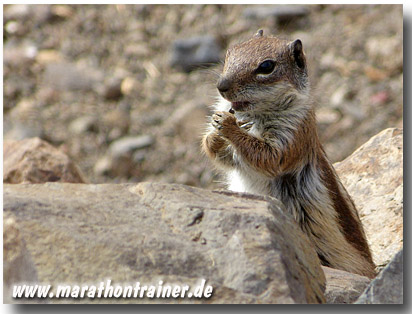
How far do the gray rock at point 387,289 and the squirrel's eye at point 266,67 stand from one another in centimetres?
220

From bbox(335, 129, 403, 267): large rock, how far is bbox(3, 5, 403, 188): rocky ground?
274 centimetres

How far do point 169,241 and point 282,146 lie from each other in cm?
198

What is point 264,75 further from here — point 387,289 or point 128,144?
point 128,144

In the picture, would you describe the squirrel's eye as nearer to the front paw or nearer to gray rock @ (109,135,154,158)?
the front paw

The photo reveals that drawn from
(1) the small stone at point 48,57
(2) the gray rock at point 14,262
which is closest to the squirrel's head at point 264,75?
(2) the gray rock at point 14,262

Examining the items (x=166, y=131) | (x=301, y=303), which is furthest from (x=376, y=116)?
(x=301, y=303)

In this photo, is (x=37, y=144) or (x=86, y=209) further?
(x=37, y=144)

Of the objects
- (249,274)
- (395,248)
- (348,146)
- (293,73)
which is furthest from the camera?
(348,146)

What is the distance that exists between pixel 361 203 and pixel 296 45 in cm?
204

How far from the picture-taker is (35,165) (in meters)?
6.75

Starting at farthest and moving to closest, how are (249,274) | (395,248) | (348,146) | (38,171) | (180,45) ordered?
(180,45) → (348,146) → (38,171) → (395,248) → (249,274)

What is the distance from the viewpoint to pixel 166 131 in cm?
1046

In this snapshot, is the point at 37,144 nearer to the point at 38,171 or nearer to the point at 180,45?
the point at 38,171

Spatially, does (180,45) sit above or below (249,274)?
above
